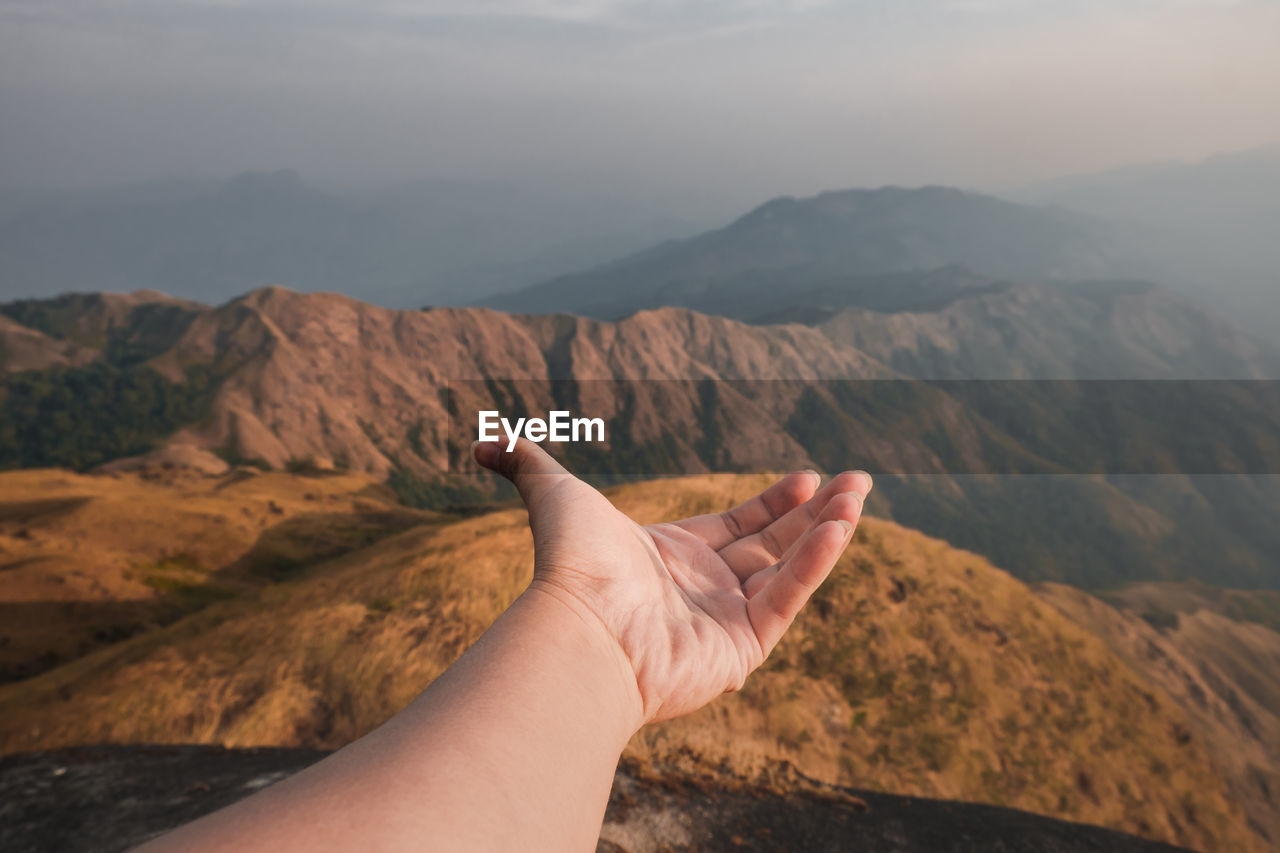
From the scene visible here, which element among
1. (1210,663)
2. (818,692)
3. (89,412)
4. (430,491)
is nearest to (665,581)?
(818,692)

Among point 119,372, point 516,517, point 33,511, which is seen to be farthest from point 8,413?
point 516,517

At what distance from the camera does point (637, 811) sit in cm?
1010

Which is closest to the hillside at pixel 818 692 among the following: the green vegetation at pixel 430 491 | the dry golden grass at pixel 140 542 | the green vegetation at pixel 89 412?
the dry golden grass at pixel 140 542

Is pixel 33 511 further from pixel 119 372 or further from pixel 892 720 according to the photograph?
pixel 119 372

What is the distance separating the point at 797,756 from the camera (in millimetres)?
13828

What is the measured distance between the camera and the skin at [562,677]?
249 centimetres

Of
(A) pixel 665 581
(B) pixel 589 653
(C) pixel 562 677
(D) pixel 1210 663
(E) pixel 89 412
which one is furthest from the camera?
(E) pixel 89 412

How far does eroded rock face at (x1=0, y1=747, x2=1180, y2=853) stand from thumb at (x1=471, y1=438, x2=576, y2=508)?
6843mm

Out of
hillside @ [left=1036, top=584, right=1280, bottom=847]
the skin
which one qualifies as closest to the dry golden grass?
the skin

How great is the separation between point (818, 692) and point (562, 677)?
1438 cm

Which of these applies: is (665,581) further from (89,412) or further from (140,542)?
(89,412)

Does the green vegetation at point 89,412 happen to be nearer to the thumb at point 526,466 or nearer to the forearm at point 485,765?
the thumb at point 526,466

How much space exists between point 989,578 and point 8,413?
9046 inches

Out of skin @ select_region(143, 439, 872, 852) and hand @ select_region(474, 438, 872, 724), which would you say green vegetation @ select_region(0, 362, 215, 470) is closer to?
hand @ select_region(474, 438, 872, 724)
